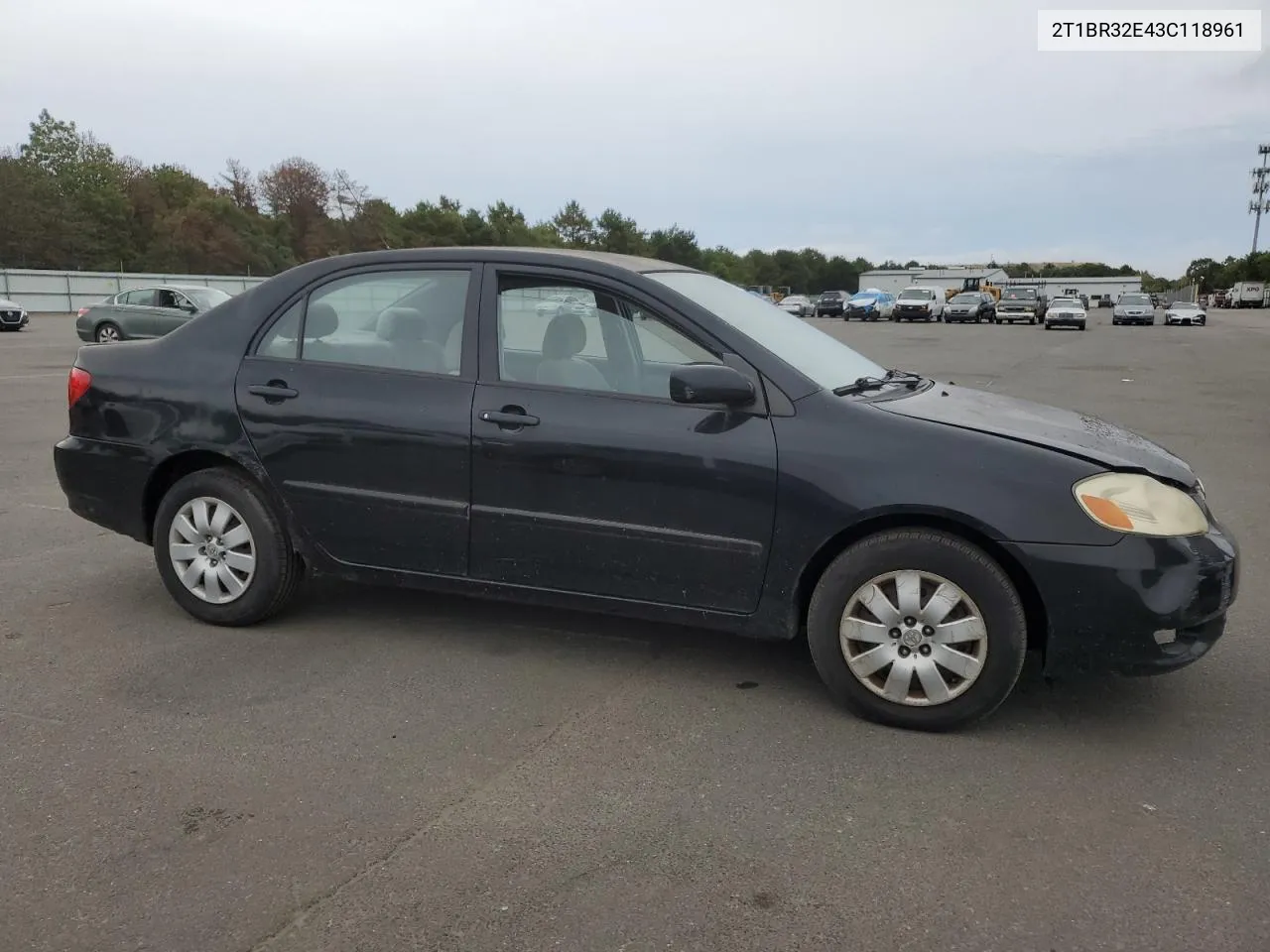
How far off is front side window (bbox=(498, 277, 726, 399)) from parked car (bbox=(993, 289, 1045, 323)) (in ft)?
157

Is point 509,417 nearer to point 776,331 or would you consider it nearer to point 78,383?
point 776,331

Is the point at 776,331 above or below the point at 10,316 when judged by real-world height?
below

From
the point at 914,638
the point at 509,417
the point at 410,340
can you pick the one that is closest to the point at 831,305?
the point at 410,340

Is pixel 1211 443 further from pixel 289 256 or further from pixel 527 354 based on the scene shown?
pixel 289 256

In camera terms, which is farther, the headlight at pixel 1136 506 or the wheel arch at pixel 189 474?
the wheel arch at pixel 189 474

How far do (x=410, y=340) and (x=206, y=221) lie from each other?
81199 mm

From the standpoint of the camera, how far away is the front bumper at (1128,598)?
11.0 ft

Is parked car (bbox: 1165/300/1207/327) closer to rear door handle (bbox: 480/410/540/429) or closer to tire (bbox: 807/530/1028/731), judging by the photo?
tire (bbox: 807/530/1028/731)

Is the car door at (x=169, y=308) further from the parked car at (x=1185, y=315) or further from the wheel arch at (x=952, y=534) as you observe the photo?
the parked car at (x=1185, y=315)

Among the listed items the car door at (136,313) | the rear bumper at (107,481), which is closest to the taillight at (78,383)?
the rear bumper at (107,481)

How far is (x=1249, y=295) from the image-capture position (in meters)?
83.8

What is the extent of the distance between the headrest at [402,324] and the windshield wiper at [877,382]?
170 cm

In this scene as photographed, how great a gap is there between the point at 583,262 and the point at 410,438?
38.4 inches

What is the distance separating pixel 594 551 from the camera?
3.90 meters
